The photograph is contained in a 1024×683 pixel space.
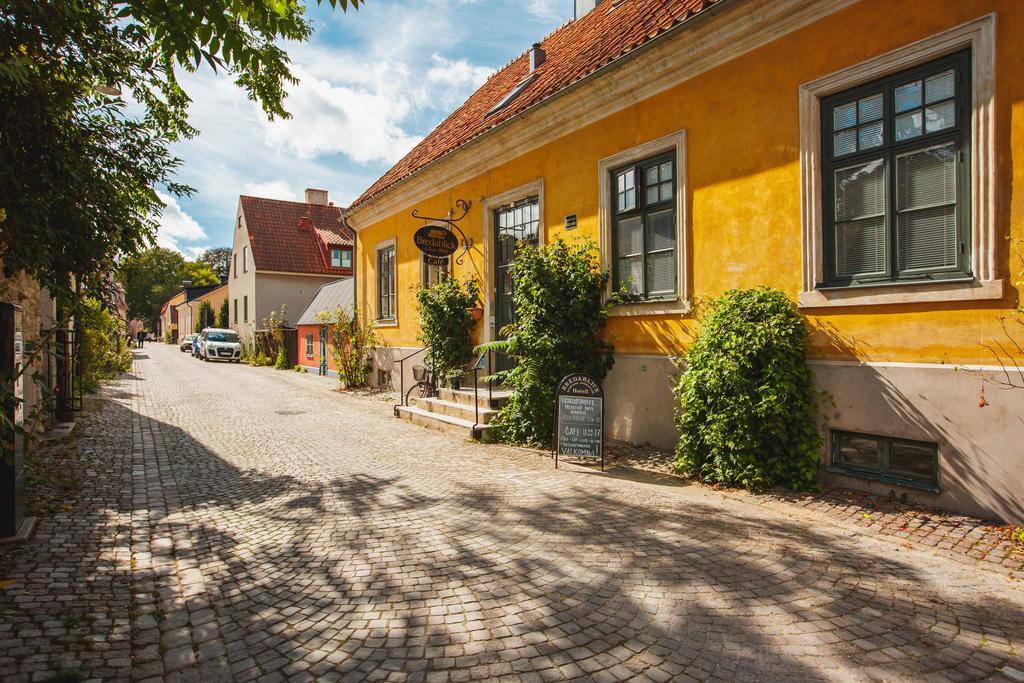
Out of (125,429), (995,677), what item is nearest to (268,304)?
(125,429)

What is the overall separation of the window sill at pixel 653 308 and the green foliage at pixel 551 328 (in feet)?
0.62

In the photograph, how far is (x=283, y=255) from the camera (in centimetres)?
2992

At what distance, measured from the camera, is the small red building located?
20.8m

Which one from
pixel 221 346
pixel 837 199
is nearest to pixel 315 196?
pixel 221 346

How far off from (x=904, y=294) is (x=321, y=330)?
64.7 ft

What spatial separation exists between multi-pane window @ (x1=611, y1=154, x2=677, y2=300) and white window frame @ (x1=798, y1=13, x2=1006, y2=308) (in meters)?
1.76

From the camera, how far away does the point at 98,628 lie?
10.1 ft

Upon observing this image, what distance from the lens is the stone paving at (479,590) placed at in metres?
2.77

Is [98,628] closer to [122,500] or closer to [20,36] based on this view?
[122,500]

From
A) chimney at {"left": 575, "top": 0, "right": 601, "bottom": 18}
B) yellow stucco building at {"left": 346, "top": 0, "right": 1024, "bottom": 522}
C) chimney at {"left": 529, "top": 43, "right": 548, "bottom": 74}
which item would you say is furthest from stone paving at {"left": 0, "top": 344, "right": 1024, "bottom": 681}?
chimney at {"left": 575, "top": 0, "right": 601, "bottom": 18}

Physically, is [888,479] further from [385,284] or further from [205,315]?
[205,315]

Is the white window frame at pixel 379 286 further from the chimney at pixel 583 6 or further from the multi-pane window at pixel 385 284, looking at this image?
the chimney at pixel 583 6

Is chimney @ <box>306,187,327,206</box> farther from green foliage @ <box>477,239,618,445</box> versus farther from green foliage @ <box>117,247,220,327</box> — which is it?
green foliage @ <box>117,247,220,327</box>

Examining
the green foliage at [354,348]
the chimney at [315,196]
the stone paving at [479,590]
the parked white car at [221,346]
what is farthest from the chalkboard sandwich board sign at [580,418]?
the chimney at [315,196]
